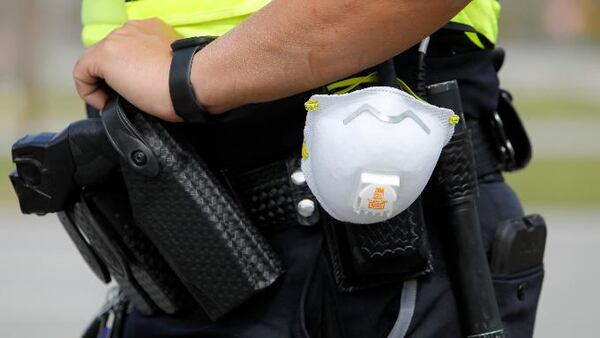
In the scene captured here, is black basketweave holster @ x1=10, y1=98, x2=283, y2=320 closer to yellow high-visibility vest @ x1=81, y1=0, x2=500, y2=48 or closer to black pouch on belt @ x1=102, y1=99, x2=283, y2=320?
black pouch on belt @ x1=102, y1=99, x2=283, y2=320

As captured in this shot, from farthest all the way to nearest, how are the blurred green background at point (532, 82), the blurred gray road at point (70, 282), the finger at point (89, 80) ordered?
the blurred green background at point (532, 82), the blurred gray road at point (70, 282), the finger at point (89, 80)

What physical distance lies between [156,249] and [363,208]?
45 centimetres

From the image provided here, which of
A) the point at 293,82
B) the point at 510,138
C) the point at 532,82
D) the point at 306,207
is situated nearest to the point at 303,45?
the point at 293,82

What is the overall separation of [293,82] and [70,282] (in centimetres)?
514

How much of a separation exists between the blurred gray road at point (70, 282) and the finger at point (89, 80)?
397 centimetres

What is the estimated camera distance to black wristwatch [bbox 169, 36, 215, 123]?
1661 millimetres

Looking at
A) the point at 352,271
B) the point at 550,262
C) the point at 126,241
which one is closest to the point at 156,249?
the point at 126,241

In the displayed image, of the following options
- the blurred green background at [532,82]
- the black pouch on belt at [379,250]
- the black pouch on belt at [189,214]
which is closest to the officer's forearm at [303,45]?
the black pouch on belt at [189,214]

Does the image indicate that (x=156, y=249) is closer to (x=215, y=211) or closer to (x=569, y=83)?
(x=215, y=211)

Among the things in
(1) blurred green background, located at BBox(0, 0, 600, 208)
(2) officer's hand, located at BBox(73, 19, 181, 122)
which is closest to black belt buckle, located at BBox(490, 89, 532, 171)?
(2) officer's hand, located at BBox(73, 19, 181, 122)

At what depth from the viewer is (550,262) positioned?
6871mm

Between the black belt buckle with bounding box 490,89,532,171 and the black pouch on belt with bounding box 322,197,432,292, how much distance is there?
323 mm

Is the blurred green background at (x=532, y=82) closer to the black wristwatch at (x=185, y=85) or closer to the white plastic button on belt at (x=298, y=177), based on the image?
the white plastic button on belt at (x=298, y=177)

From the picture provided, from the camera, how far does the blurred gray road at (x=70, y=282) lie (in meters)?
5.75
